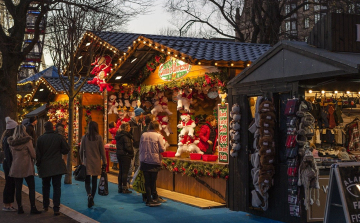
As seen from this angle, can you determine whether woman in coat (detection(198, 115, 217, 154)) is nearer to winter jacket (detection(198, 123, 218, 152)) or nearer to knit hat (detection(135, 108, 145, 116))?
winter jacket (detection(198, 123, 218, 152))

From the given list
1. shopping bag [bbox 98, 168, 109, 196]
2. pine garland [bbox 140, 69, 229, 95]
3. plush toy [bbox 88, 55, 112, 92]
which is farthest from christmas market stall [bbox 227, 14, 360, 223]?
plush toy [bbox 88, 55, 112, 92]

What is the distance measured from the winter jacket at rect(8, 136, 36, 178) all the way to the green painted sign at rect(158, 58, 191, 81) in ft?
15.3

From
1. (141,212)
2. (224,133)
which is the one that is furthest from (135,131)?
(141,212)

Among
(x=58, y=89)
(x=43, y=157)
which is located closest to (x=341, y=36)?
(x=43, y=157)

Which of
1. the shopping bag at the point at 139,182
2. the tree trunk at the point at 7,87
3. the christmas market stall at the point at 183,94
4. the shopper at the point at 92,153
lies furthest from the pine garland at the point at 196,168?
the tree trunk at the point at 7,87

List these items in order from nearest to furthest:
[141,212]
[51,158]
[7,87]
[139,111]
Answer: [51,158], [141,212], [139,111], [7,87]

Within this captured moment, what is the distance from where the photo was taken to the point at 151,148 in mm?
10852

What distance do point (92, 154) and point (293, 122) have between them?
4.46 meters

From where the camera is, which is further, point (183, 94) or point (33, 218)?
point (183, 94)

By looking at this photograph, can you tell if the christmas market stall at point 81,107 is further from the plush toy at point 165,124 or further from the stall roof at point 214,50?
the stall roof at point 214,50

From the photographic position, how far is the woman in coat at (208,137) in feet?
41.9

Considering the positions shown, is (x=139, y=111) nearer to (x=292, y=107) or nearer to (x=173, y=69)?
(x=173, y=69)

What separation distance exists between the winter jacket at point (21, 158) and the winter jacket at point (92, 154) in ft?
3.77

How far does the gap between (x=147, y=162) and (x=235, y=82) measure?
250cm
